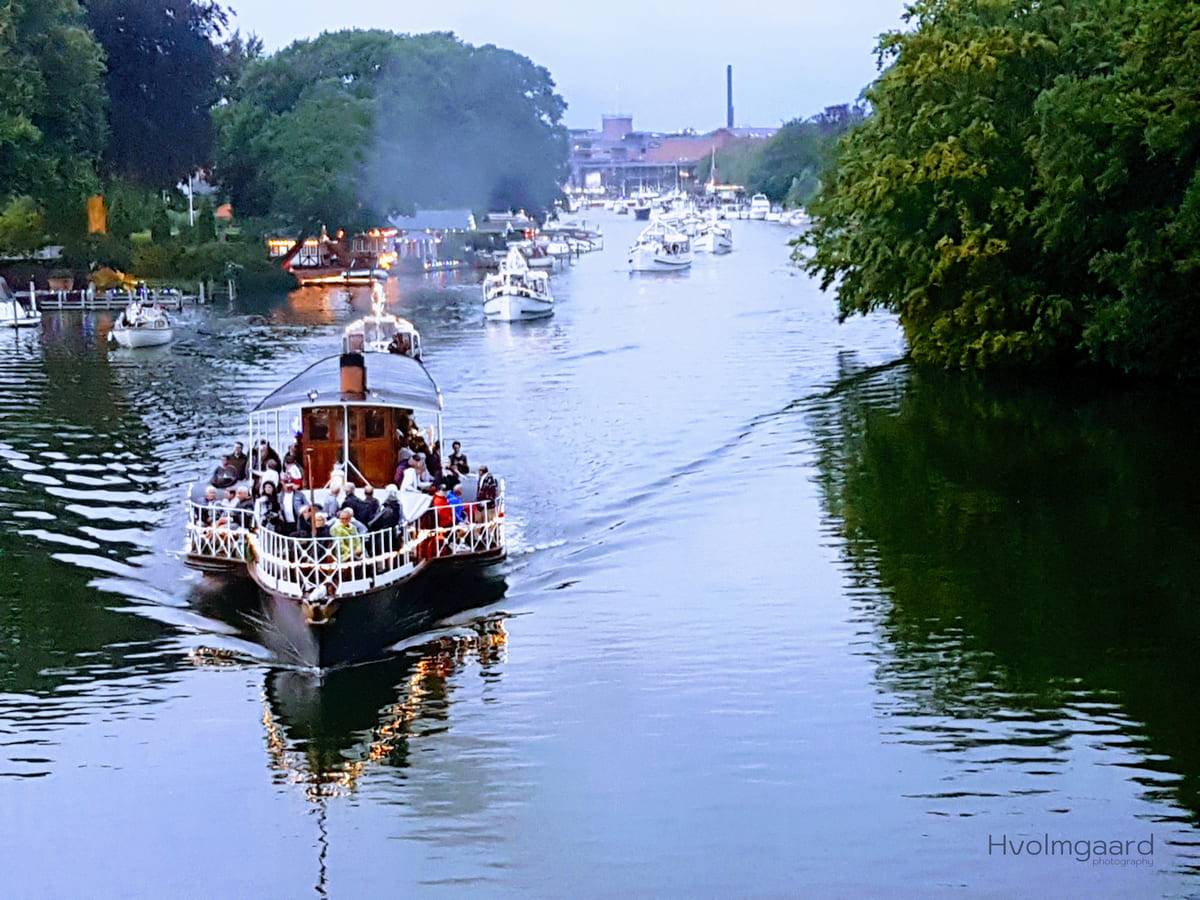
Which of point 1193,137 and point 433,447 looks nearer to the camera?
point 433,447

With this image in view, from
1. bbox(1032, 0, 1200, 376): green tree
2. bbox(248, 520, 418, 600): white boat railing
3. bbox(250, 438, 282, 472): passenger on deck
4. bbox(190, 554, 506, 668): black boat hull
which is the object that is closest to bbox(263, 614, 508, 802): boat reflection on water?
bbox(190, 554, 506, 668): black boat hull

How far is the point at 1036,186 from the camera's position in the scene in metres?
48.5

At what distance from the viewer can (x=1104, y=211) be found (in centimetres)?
4784

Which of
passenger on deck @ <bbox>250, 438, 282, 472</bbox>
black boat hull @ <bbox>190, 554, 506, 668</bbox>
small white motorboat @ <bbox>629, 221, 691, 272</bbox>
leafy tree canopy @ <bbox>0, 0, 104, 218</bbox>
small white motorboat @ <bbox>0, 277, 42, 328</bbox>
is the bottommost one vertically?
black boat hull @ <bbox>190, 554, 506, 668</bbox>

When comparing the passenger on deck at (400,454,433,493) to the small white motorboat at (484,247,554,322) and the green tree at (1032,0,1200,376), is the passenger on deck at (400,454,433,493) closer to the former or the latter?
the green tree at (1032,0,1200,376)

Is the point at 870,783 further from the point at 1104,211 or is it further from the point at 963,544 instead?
the point at 1104,211

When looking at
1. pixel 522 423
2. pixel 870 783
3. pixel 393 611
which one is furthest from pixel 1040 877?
pixel 522 423

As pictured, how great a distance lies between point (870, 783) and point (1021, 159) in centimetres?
3407

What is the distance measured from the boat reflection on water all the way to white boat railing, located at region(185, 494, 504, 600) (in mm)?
1251

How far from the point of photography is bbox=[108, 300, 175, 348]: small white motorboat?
66938 mm

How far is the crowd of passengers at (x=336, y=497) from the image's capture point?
25.8 meters

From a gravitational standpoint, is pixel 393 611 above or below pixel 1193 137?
below

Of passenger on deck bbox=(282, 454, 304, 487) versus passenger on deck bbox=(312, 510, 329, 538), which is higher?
passenger on deck bbox=(282, 454, 304, 487)

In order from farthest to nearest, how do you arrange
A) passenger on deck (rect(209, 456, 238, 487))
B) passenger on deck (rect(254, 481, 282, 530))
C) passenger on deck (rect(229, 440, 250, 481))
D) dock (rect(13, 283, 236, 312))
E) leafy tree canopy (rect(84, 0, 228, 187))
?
1. leafy tree canopy (rect(84, 0, 228, 187))
2. dock (rect(13, 283, 236, 312))
3. passenger on deck (rect(229, 440, 250, 481))
4. passenger on deck (rect(209, 456, 238, 487))
5. passenger on deck (rect(254, 481, 282, 530))
